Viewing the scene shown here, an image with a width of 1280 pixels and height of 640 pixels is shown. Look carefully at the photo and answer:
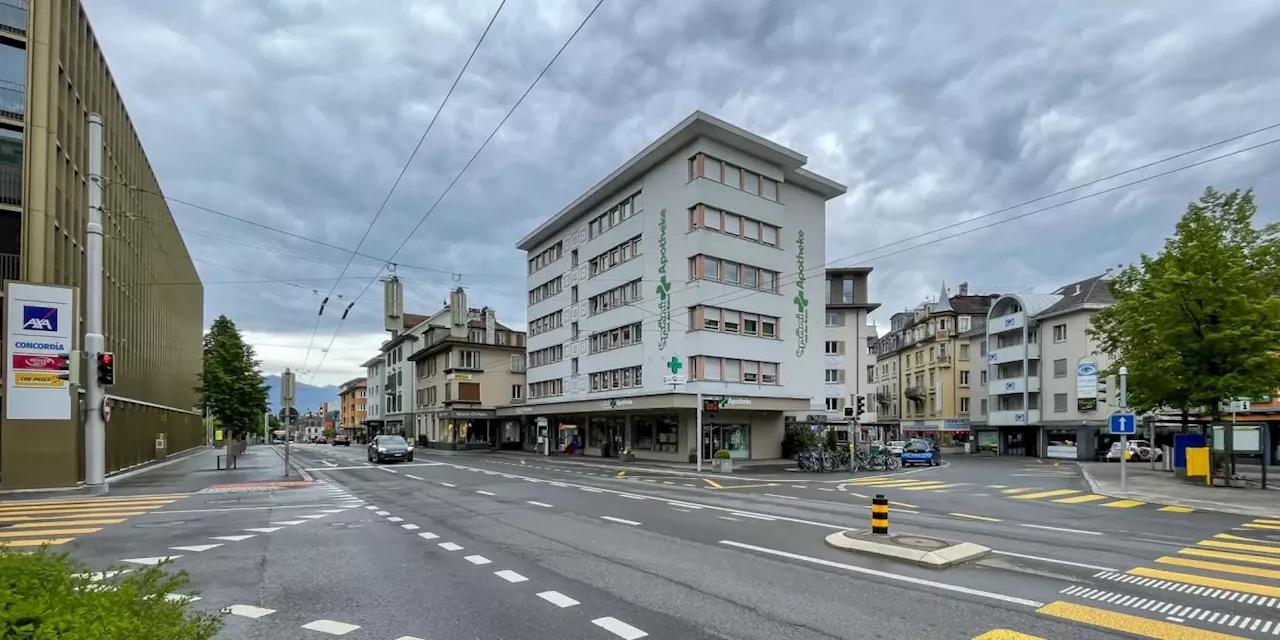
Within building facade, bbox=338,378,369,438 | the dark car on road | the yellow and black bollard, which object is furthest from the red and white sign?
building facade, bbox=338,378,369,438

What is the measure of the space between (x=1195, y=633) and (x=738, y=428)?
33.8 meters

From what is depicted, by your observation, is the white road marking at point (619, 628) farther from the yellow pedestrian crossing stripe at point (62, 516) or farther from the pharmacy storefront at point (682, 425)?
the pharmacy storefront at point (682, 425)

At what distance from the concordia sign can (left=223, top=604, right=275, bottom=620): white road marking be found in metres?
18.1

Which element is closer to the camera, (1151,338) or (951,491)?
(951,491)

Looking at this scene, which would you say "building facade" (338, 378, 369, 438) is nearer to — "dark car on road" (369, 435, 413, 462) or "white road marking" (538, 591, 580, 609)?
"dark car on road" (369, 435, 413, 462)

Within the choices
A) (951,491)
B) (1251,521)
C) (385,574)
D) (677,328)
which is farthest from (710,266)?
(385,574)

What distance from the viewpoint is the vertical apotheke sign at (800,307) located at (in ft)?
138

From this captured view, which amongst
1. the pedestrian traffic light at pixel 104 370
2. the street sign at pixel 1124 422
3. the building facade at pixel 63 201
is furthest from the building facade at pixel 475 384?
the street sign at pixel 1124 422

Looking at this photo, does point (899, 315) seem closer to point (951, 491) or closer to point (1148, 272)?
point (1148, 272)

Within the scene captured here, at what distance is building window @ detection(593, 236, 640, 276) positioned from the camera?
41625mm

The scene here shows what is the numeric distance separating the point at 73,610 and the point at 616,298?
3988 cm

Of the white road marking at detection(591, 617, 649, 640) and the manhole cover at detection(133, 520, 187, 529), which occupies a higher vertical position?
the white road marking at detection(591, 617, 649, 640)

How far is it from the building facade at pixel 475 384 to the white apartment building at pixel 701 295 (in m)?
17.2

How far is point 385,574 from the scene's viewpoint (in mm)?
8781
